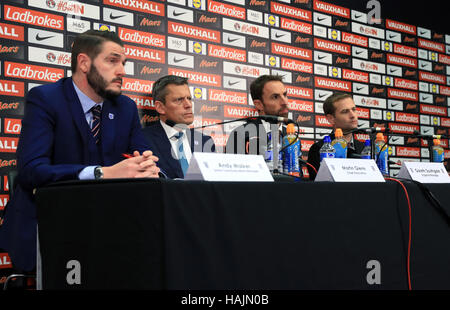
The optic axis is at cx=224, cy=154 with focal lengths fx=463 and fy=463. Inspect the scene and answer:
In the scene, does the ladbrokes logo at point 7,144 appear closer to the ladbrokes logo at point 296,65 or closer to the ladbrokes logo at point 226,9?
the ladbrokes logo at point 226,9

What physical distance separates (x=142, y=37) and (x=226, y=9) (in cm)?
87

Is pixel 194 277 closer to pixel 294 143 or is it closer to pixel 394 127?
pixel 294 143

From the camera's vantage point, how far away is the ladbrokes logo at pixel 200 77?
3.49m

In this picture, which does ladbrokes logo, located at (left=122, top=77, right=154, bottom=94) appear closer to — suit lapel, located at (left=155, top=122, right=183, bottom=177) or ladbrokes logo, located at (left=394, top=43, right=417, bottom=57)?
suit lapel, located at (left=155, top=122, right=183, bottom=177)

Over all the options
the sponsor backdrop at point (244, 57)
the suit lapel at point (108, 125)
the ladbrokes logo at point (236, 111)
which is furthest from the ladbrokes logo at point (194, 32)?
the suit lapel at point (108, 125)

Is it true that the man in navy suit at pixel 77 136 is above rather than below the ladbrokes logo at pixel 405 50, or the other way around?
below

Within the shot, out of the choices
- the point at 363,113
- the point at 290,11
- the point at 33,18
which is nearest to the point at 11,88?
the point at 33,18

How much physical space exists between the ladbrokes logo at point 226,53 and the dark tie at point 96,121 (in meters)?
1.87

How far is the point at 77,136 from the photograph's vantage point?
183 centimetres

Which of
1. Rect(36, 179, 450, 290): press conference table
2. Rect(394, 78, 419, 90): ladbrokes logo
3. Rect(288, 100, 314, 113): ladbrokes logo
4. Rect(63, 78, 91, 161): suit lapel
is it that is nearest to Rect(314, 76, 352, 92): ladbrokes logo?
Rect(288, 100, 314, 113): ladbrokes logo

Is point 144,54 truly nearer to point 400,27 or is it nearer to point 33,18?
point 33,18

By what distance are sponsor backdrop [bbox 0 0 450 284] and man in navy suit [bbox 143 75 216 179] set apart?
0.33 m

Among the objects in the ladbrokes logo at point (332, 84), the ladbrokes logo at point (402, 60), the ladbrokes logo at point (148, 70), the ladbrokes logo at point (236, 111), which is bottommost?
the ladbrokes logo at point (236, 111)

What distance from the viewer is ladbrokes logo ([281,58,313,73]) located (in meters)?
4.15
